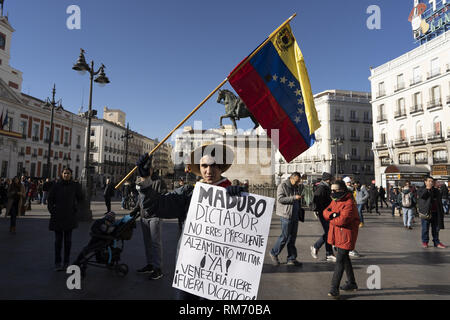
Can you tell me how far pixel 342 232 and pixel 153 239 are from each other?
Answer: 2836 millimetres

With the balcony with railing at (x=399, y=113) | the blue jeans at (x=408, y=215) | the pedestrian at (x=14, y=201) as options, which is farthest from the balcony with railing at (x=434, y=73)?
the pedestrian at (x=14, y=201)

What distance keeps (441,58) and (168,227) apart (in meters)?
35.4

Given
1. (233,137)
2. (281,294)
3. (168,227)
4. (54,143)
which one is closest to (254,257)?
(281,294)

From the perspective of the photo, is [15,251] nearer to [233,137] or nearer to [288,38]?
[288,38]

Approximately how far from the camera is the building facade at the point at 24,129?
35.8 meters

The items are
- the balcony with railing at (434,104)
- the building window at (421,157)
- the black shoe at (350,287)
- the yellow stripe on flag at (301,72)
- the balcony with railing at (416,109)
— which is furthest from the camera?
the balcony with railing at (416,109)

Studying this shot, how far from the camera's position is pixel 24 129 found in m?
39.2

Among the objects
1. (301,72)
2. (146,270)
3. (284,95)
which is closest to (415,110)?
(301,72)

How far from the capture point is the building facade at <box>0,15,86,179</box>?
117ft

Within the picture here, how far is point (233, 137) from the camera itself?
645 inches

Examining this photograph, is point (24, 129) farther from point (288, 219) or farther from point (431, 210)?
point (431, 210)

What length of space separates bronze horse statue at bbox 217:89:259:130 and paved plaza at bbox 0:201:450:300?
1101cm

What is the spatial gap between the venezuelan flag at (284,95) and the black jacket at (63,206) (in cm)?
353

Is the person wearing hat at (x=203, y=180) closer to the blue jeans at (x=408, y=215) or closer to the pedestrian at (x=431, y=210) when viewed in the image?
the pedestrian at (x=431, y=210)
